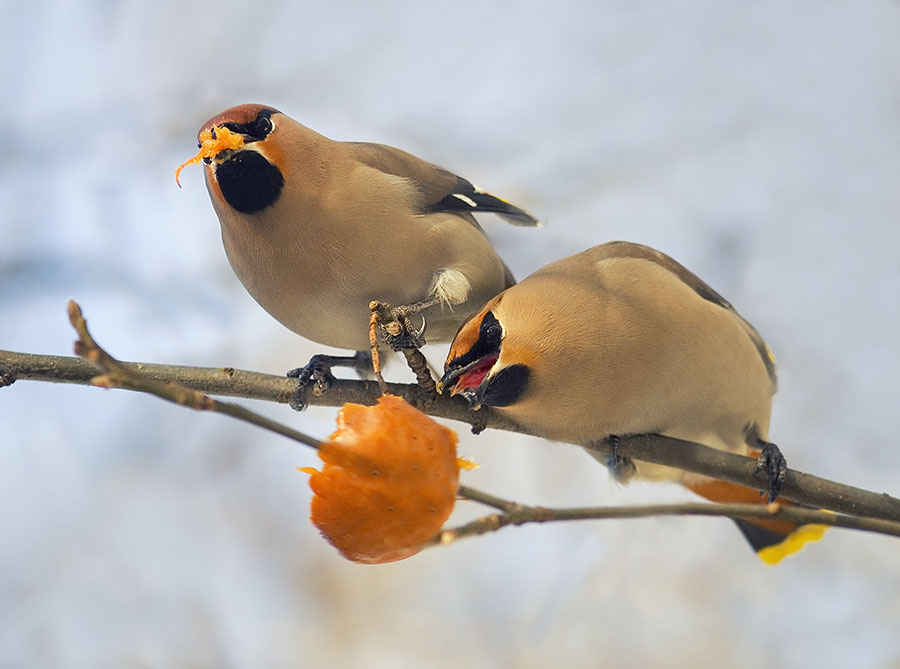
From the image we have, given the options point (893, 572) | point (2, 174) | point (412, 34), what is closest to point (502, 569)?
point (893, 572)

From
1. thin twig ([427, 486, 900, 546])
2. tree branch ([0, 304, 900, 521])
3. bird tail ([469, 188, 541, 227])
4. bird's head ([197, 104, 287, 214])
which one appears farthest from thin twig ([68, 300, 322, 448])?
bird tail ([469, 188, 541, 227])

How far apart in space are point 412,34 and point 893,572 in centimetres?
204

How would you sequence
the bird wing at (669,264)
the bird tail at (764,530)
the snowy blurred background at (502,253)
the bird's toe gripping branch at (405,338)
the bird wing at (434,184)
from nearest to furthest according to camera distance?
the bird's toe gripping branch at (405,338) → the bird wing at (434,184) → the bird wing at (669,264) → the bird tail at (764,530) → the snowy blurred background at (502,253)

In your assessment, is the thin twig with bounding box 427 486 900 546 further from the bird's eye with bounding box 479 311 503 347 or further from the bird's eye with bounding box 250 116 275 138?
the bird's eye with bounding box 250 116 275 138

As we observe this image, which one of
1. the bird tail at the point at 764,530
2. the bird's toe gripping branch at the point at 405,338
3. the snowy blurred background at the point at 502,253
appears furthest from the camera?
the snowy blurred background at the point at 502,253

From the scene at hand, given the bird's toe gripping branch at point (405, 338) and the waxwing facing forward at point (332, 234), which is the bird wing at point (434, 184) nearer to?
the waxwing facing forward at point (332, 234)

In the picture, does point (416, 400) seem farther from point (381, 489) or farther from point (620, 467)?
point (620, 467)

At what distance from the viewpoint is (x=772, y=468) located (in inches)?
65.9

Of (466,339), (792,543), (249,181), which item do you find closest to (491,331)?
(466,339)

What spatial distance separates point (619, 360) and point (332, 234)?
56 centimetres

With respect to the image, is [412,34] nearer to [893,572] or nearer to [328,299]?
[328,299]

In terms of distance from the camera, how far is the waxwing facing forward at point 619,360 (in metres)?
1.49

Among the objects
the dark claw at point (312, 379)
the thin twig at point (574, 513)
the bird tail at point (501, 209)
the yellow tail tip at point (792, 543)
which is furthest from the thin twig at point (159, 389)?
the yellow tail tip at point (792, 543)

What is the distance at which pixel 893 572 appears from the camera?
2523 millimetres
